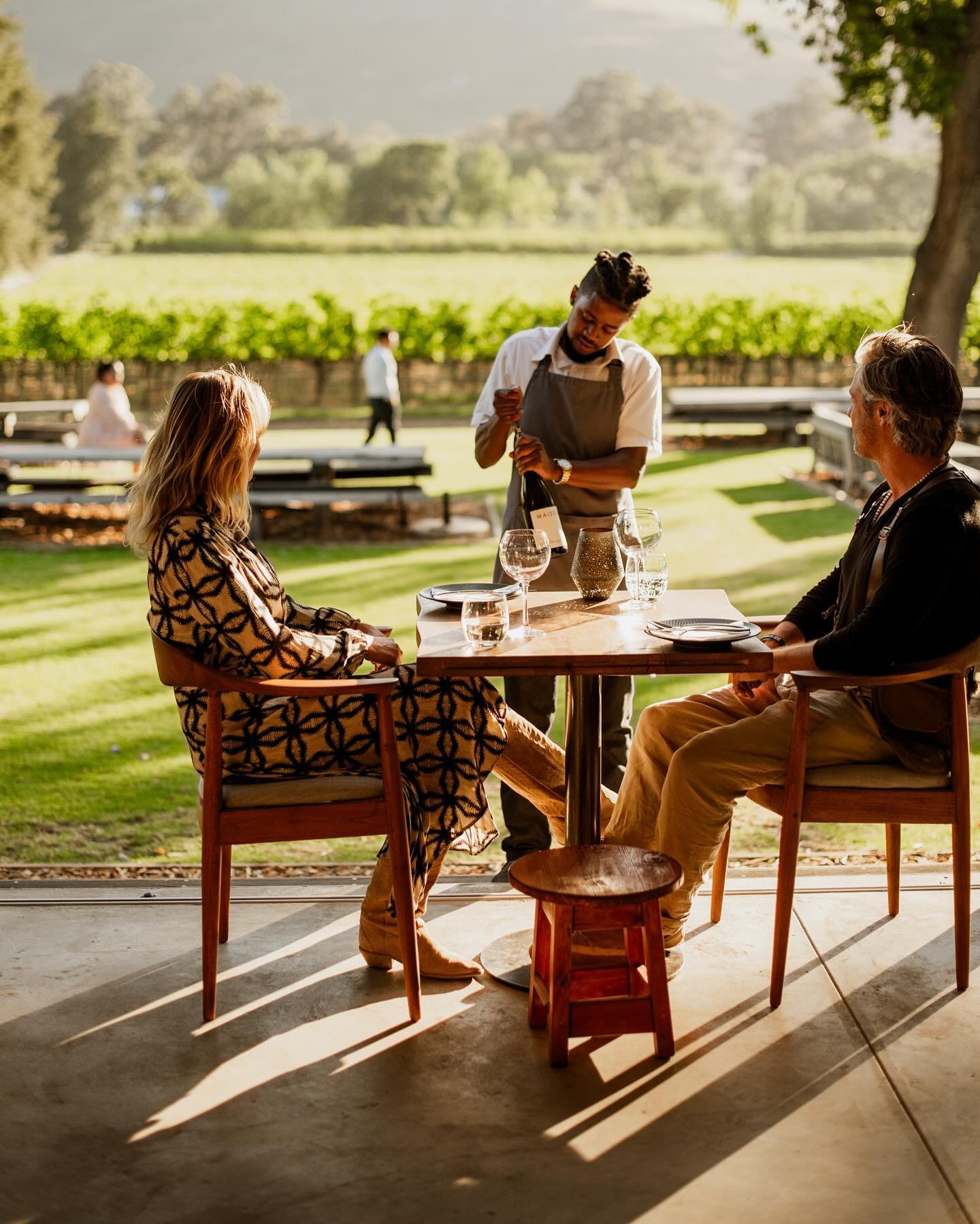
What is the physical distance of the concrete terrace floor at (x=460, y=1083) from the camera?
2641 mm

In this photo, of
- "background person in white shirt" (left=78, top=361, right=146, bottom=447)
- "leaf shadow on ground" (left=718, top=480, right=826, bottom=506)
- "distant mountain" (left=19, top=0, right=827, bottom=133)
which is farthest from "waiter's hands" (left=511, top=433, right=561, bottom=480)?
"distant mountain" (left=19, top=0, right=827, bottom=133)

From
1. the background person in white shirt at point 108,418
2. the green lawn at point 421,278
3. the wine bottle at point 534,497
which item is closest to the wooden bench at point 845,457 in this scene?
the background person in white shirt at point 108,418

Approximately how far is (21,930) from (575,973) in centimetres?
159

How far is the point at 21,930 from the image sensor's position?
3.85 meters

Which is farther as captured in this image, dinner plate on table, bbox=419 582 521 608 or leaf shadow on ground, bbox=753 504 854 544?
leaf shadow on ground, bbox=753 504 854 544

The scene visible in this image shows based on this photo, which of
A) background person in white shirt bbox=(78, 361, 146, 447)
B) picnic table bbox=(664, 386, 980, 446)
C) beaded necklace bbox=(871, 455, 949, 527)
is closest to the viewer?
beaded necklace bbox=(871, 455, 949, 527)

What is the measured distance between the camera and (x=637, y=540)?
12.1ft

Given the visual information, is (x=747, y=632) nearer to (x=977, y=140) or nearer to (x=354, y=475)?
(x=977, y=140)

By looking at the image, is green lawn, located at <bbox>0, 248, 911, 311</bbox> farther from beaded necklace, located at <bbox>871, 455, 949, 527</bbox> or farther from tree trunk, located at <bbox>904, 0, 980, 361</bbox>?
beaded necklace, located at <bbox>871, 455, 949, 527</bbox>

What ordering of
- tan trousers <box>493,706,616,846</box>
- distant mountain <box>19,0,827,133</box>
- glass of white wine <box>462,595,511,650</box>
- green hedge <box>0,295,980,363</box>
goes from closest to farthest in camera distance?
glass of white wine <box>462,595,511,650</box> < tan trousers <box>493,706,616,846</box> < green hedge <box>0,295,980,363</box> < distant mountain <box>19,0,827,133</box>

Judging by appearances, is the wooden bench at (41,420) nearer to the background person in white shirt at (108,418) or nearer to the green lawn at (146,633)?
Result: the background person in white shirt at (108,418)

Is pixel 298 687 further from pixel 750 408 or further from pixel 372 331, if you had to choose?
pixel 372 331

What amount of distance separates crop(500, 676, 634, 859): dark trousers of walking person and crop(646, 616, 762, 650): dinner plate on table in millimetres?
925

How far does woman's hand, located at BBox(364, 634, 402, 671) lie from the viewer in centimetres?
355
